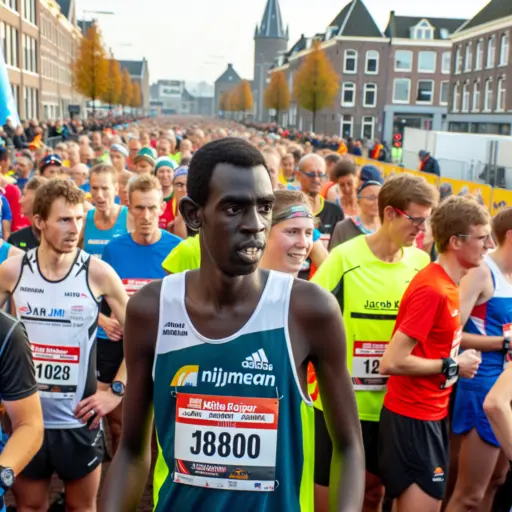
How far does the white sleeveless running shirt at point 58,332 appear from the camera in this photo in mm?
3855

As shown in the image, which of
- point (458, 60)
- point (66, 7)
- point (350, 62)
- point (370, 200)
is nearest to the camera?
point (370, 200)

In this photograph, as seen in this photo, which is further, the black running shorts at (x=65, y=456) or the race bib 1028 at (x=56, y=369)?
the race bib 1028 at (x=56, y=369)

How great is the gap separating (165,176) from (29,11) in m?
50.9

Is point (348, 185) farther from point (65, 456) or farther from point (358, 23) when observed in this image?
point (358, 23)

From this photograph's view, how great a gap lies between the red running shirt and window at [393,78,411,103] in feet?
222

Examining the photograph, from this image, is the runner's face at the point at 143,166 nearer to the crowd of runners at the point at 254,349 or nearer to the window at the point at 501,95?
the crowd of runners at the point at 254,349

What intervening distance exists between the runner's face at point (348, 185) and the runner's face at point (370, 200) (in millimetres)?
1351

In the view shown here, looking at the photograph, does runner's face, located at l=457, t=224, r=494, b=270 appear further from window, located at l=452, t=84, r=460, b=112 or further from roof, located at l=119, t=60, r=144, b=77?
roof, located at l=119, t=60, r=144, b=77

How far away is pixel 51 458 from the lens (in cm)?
374

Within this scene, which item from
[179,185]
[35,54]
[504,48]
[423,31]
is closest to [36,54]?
[35,54]

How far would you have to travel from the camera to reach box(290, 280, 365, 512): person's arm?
6.46 ft

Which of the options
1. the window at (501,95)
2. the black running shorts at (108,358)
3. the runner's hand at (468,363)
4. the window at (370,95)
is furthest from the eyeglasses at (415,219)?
the window at (370,95)

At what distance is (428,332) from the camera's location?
3600 mm

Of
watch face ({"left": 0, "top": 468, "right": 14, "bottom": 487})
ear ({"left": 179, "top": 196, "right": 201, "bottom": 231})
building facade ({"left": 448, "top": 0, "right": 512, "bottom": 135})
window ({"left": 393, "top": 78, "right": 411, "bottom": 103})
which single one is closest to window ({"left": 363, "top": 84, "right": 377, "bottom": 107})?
window ({"left": 393, "top": 78, "right": 411, "bottom": 103})
